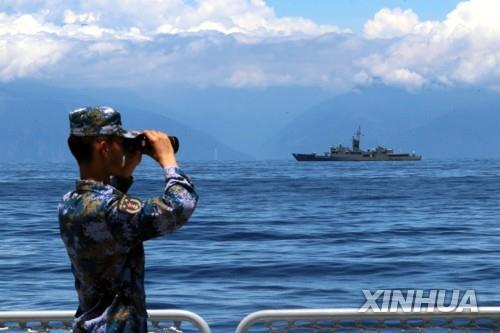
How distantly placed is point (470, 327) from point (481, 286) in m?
13.3

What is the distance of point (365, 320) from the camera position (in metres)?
5.05

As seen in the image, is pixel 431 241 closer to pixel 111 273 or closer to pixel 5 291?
pixel 5 291

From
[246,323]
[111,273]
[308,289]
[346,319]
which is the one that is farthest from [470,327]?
[308,289]

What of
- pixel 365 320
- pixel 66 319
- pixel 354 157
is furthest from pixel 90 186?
pixel 354 157

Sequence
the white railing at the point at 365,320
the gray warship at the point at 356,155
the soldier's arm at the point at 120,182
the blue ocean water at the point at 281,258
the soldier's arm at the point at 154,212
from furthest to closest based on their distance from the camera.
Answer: the gray warship at the point at 356,155 < the blue ocean water at the point at 281,258 < the white railing at the point at 365,320 < the soldier's arm at the point at 120,182 < the soldier's arm at the point at 154,212

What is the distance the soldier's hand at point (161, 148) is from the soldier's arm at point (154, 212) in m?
0.08

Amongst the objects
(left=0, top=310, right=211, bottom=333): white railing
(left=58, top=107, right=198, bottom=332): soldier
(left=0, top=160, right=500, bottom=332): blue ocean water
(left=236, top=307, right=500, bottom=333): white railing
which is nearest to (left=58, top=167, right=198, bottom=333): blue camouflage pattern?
(left=58, top=107, right=198, bottom=332): soldier

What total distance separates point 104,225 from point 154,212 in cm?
21

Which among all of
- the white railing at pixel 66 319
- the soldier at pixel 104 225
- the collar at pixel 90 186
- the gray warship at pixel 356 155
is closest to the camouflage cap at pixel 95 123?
the soldier at pixel 104 225

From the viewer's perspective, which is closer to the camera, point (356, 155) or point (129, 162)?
point (129, 162)

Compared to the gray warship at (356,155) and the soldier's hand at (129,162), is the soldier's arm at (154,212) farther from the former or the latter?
the gray warship at (356,155)

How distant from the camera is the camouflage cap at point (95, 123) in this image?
12.2 ft

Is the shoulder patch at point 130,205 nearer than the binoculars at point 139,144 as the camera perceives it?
Result: Yes

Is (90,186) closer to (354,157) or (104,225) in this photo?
(104,225)
